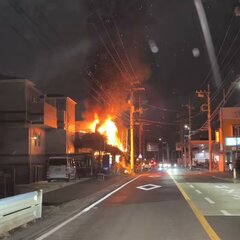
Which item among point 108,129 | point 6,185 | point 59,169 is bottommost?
point 6,185

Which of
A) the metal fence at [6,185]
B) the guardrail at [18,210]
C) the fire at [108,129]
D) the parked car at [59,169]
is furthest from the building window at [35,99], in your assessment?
the guardrail at [18,210]

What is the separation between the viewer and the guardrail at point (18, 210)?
1123cm

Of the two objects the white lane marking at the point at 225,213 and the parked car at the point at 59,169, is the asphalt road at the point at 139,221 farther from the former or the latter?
the parked car at the point at 59,169

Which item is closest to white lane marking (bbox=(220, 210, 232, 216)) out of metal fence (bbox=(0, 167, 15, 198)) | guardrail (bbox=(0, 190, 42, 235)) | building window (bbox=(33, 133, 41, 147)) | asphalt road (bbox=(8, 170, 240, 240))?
asphalt road (bbox=(8, 170, 240, 240))

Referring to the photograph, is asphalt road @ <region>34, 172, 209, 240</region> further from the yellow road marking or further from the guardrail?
the guardrail

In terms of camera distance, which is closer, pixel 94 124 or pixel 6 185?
pixel 6 185

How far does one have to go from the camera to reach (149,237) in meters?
→ 11.3

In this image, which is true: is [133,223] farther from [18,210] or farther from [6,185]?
[6,185]

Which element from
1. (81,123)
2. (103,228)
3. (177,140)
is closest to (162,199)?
(103,228)

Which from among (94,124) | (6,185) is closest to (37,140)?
(6,185)

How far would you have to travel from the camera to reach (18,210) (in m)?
12.2

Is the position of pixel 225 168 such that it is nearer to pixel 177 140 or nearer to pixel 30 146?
A: pixel 30 146

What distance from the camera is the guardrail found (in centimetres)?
1123

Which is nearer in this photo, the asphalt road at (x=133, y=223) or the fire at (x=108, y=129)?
the asphalt road at (x=133, y=223)
